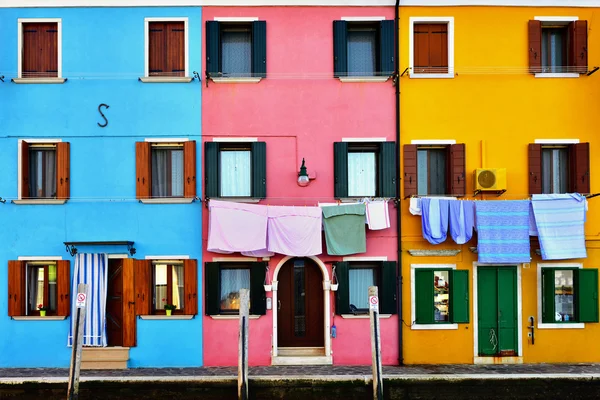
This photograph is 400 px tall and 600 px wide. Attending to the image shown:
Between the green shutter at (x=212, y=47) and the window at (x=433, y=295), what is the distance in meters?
6.41

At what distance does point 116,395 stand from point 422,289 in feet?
22.2

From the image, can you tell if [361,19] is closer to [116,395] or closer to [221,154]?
[221,154]

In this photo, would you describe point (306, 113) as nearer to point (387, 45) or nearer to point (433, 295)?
point (387, 45)

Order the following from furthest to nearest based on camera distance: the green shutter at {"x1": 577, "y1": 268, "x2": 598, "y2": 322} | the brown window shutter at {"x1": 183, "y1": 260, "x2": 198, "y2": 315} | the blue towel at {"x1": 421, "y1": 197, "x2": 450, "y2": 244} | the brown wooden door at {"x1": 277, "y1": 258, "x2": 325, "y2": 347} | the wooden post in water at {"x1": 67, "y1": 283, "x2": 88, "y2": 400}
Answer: the brown wooden door at {"x1": 277, "y1": 258, "x2": 325, "y2": 347} < the green shutter at {"x1": 577, "y1": 268, "x2": 598, "y2": 322} < the brown window shutter at {"x1": 183, "y1": 260, "x2": 198, "y2": 315} < the blue towel at {"x1": 421, "y1": 197, "x2": 450, "y2": 244} < the wooden post in water at {"x1": 67, "y1": 283, "x2": 88, "y2": 400}

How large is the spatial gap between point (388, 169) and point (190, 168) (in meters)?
4.44

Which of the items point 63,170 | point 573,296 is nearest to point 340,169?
point 573,296

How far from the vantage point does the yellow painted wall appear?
12.5m

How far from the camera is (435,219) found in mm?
12047

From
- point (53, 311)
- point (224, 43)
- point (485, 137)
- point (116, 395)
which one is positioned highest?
point (224, 43)

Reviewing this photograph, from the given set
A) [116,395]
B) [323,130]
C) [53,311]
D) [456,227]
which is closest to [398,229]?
[456,227]

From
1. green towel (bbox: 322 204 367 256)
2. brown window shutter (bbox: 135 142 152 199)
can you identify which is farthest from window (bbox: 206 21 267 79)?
green towel (bbox: 322 204 367 256)

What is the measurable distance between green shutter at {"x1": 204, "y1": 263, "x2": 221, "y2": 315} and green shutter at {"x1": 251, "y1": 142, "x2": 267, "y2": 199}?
186 centimetres

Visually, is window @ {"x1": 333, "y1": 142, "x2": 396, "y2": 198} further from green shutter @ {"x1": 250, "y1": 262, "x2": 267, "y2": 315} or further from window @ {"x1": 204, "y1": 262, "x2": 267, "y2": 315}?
window @ {"x1": 204, "y1": 262, "x2": 267, "y2": 315}

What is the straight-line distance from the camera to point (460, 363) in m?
12.4
